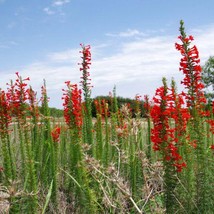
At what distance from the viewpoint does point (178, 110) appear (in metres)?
3.78

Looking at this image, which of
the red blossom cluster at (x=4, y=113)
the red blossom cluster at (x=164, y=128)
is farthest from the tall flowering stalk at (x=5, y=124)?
the red blossom cluster at (x=164, y=128)

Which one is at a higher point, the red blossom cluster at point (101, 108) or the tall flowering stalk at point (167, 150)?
the red blossom cluster at point (101, 108)

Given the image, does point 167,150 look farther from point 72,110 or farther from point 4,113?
point 4,113

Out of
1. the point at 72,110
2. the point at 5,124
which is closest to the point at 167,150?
the point at 72,110

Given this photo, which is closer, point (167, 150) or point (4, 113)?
point (167, 150)

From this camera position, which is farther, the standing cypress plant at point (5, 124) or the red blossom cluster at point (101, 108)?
the red blossom cluster at point (101, 108)

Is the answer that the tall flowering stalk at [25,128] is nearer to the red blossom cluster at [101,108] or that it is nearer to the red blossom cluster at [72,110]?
the red blossom cluster at [72,110]

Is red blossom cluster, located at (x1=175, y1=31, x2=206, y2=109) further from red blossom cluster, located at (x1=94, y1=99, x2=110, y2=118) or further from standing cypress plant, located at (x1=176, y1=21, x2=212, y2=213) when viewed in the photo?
red blossom cluster, located at (x1=94, y1=99, x2=110, y2=118)

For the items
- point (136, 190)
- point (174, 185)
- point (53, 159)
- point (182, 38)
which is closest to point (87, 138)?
point (53, 159)

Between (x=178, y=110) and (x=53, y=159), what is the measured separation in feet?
5.62

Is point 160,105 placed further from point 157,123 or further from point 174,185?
point 174,185

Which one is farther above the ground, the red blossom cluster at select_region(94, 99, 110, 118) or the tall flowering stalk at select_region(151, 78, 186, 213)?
the red blossom cluster at select_region(94, 99, 110, 118)

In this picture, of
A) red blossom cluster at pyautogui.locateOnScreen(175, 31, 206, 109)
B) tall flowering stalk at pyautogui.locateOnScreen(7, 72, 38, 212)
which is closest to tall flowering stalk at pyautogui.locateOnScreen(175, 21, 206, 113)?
red blossom cluster at pyautogui.locateOnScreen(175, 31, 206, 109)

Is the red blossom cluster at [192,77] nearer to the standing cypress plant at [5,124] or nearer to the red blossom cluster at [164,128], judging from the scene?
the red blossom cluster at [164,128]
